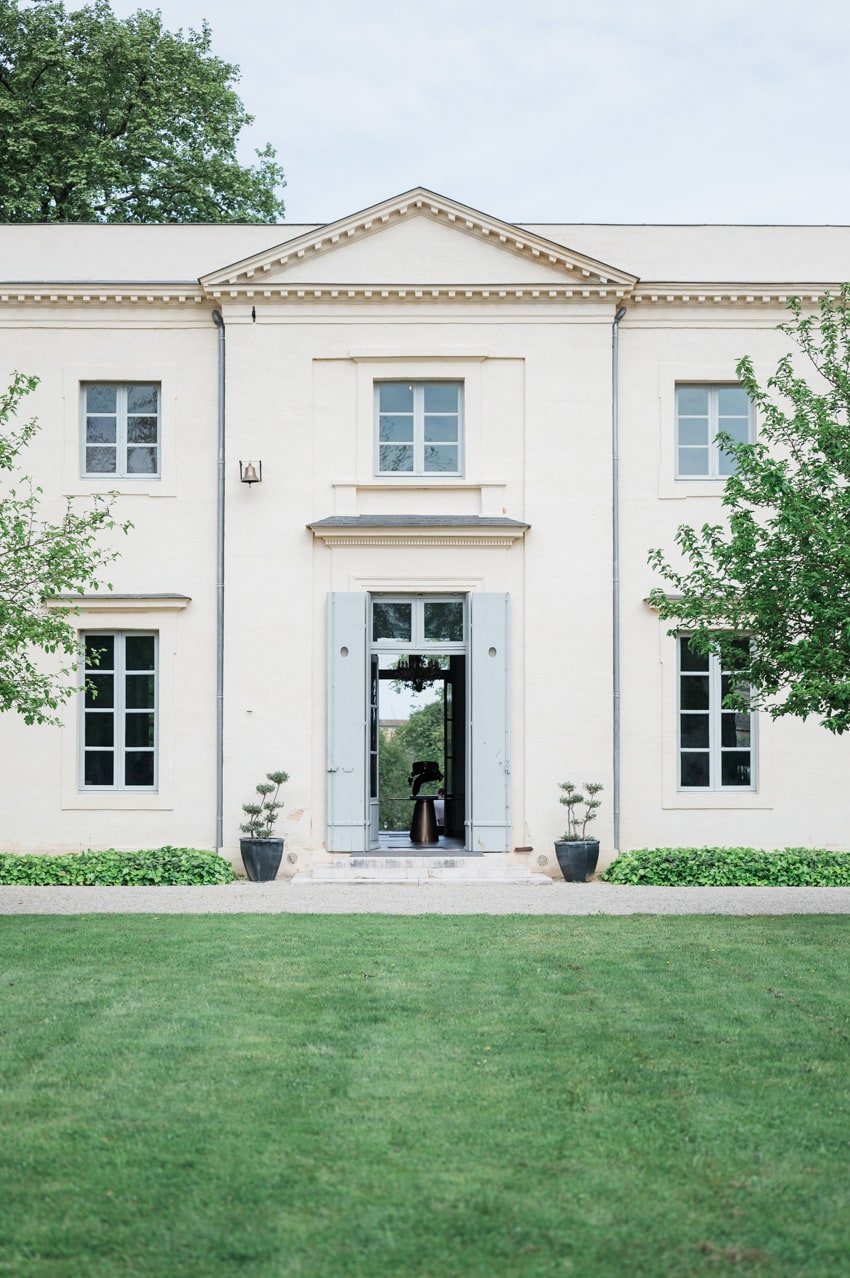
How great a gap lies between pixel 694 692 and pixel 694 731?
47 centimetres

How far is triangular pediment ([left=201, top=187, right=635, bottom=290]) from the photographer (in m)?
15.9

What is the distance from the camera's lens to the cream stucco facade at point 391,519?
619 inches

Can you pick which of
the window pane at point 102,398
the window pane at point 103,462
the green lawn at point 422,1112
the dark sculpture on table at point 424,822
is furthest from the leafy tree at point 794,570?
the window pane at point 102,398

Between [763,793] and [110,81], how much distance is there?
A: 17.4 metres

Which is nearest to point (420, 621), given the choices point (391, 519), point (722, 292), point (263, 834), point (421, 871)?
point (391, 519)

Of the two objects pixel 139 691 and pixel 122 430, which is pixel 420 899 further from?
A: pixel 122 430

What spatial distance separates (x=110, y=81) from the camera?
952 inches

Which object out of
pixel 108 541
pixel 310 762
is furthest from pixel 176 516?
pixel 310 762

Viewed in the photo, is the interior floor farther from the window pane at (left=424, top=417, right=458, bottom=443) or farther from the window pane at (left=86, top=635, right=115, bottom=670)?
the window pane at (left=424, top=417, right=458, bottom=443)

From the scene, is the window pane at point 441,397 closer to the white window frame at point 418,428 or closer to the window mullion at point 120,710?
the white window frame at point 418,428

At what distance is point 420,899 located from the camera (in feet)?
43.6

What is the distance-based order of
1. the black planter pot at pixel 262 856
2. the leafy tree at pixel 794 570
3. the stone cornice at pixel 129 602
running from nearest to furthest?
1. the leafy tree at pixel 794 570
2. the black planter pot at pixel 262 856
3. the stone cornice at pixel 129 602

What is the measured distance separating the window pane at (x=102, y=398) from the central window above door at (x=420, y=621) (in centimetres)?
404

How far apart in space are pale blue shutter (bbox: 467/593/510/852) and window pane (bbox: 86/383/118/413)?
506cm
